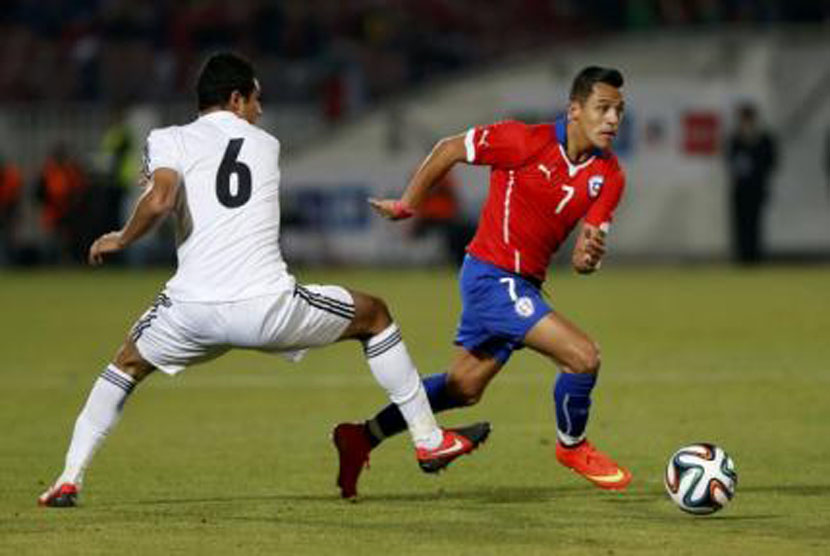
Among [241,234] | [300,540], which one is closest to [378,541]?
[300,540]

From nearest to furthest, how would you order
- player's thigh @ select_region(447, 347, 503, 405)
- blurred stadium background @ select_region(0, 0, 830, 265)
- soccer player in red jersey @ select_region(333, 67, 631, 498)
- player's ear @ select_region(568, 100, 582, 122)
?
1. soccer player in red jersey @ select_region(333, 67, 631, 498)
2. player's ear @ select_region(568, 100, 582, 122)
3. player's thigh @ select_region(447, 347, 503, 405)
4. blurred stadium background @ select_region(0, 0, 830, 265)

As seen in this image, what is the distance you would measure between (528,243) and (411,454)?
233cm

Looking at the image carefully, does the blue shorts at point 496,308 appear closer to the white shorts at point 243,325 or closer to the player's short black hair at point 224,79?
the white shorts at point 243,325

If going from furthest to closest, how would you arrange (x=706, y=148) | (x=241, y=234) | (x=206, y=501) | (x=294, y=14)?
(x=294, y=14)
(x=706, y=148)
(x=206, y=501)
(x=241, y=234)

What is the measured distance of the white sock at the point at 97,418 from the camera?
32.8ft

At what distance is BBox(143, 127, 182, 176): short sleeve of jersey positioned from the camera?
32.0 feet

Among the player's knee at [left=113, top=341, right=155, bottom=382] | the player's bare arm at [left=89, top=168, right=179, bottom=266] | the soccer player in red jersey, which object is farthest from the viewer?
the soccer player in red jersey

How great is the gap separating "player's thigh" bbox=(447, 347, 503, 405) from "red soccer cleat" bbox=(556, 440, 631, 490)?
1.63 ft

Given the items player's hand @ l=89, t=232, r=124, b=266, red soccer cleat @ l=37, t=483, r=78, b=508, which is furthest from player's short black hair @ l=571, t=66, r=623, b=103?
red soccer cleat @ l=37, t=483, r=78, b=508

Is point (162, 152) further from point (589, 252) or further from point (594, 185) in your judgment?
point (594, 185)

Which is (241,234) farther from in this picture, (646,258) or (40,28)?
(40,28)

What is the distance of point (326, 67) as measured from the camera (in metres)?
35.0

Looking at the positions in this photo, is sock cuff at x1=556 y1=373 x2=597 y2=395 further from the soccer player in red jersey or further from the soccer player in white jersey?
the soccer player in white jersey

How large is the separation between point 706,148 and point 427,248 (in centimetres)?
459
